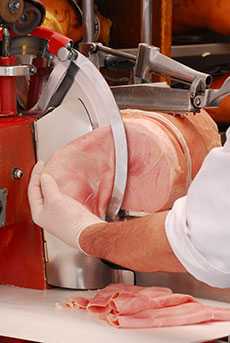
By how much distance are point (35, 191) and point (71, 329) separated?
335 millimetres

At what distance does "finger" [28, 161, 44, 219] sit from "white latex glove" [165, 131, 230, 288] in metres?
0.42

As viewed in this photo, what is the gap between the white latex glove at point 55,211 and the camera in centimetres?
171

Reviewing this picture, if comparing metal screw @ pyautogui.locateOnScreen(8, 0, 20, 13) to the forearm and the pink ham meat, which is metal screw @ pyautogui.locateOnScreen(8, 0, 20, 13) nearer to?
the pink ham meat

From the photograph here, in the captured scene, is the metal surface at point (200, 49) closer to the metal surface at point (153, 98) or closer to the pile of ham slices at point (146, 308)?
the metal surface at point (153, 98)

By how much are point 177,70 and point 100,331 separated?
70 centimetres

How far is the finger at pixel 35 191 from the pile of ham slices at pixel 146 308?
19cm

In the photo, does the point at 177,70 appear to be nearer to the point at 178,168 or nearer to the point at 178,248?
the point at 178,168

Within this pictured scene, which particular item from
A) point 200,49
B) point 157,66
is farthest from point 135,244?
point 200,49

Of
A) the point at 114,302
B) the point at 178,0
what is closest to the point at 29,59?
the point at 114,302

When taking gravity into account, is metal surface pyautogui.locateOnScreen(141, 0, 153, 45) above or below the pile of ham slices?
above

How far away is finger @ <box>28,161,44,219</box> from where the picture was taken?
5.84 ft

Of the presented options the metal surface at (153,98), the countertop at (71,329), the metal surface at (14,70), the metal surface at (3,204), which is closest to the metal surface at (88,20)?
the metal surface at (153,98)

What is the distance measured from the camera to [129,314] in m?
1.63

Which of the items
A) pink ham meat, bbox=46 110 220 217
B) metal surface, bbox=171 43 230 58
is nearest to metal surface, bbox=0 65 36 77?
pink ham meat, bbox=46 110 220 217
